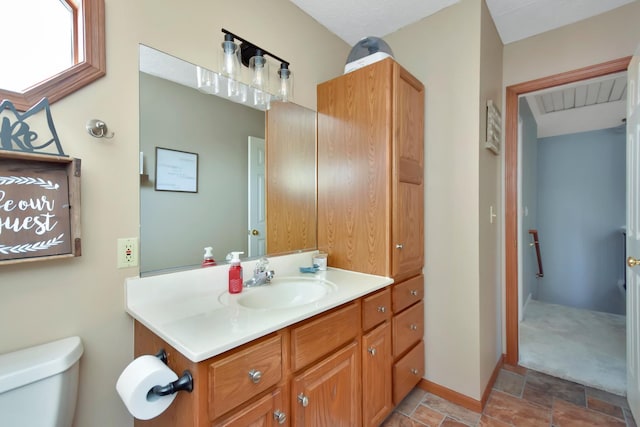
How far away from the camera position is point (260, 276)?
1.40m

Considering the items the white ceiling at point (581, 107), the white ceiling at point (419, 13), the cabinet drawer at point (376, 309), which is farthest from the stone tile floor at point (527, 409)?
the white ceiling at point (419, 13)

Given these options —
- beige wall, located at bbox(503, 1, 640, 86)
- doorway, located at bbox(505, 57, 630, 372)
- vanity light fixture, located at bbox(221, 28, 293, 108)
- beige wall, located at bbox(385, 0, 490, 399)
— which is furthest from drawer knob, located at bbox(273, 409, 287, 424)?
beige wall, located at bbox(503, 1, 640, 86)

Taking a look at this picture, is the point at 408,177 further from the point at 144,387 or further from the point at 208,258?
the point at 144,387

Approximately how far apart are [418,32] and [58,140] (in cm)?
204

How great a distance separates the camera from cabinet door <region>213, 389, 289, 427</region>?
85cm

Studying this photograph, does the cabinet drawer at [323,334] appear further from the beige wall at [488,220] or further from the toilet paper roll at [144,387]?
the beige wall at [488,220]

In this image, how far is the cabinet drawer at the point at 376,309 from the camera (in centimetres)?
136

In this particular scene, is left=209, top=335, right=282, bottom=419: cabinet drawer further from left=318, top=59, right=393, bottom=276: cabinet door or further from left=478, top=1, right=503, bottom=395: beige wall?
left=478, top=1, right=503, bottom=395: beige wall

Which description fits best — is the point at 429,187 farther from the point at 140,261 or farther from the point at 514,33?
the point at 140,261

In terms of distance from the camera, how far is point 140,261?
1135mm

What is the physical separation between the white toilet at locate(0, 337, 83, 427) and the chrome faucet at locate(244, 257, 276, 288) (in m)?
0.65

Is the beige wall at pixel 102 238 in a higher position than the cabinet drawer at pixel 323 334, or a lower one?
higher

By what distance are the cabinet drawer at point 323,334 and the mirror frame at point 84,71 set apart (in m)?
1.11

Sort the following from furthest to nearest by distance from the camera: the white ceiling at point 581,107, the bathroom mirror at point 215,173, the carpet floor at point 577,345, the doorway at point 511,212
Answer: the white ceiling at point 581,107 → the doorway at point 511,212 → the carpet floor at point 577,345 → the bathroom mirror at point 215,173
